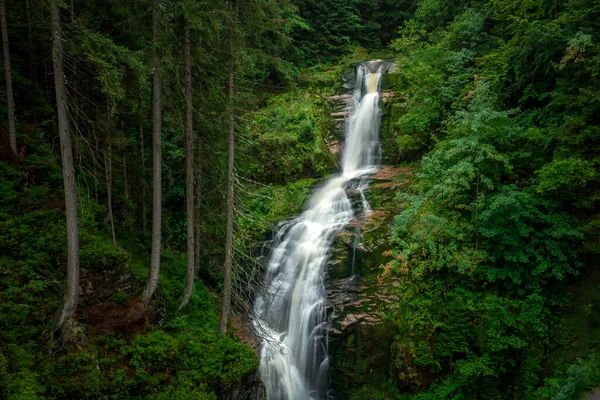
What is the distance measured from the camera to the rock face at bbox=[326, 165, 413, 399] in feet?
33.8

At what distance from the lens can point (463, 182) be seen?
9.95 metres

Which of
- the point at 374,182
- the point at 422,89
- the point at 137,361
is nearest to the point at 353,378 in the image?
the point at 137,361

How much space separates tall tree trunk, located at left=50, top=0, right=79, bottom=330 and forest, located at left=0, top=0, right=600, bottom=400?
0.12ft

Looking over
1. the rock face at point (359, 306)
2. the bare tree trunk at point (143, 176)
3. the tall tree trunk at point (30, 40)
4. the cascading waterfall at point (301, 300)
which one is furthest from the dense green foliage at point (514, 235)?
the tall tree trunk at point (30, 40)

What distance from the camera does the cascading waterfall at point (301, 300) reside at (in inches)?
428

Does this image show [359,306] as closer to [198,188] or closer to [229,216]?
[229,216]

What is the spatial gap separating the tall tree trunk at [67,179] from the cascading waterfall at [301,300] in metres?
4.41

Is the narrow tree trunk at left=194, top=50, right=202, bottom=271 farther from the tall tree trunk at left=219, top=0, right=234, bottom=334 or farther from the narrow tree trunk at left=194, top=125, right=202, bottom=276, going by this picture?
the tall tree trunk at left=219, top=0, right=234, bottom=334

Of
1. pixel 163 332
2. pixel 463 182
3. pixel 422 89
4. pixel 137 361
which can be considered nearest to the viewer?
pixel 137 361

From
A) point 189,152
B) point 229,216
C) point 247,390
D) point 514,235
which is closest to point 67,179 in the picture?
point 189,152

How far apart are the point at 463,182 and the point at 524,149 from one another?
223 cm

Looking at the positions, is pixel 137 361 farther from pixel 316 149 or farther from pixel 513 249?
pixel 316 149

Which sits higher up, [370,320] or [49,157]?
[49,157]

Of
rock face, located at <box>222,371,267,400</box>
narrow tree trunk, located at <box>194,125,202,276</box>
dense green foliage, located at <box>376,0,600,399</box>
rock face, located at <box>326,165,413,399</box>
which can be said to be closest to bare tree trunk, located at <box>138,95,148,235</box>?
narrow tree trunk, located at <box>194,125,202,276</box>
